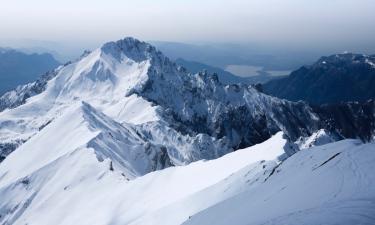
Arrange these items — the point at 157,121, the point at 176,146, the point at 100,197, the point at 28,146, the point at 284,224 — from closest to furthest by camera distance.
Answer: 1. the point at 284,224
2. the point at 100,197
3. the point at 28,146
4. the point at 176,146
5. the point at 157,121

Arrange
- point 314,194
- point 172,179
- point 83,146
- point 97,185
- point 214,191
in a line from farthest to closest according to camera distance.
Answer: point 83,146 < point 97,185 < point 172,179 < point 214,191 < point 314,194

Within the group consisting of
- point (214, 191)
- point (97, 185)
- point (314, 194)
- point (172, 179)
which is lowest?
point (97, 185)

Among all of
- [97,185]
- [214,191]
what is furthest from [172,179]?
[214,191]

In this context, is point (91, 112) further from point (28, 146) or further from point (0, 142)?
point (0, 142)

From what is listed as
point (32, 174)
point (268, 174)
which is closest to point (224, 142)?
point (32, 174)

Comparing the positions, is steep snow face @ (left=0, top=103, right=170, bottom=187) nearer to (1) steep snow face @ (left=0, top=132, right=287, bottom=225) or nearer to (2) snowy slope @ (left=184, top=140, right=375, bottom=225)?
(1) steep snow face @ (left=0, top=132, right=287, bottom=225)

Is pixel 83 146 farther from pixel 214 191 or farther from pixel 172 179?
pixel 214 191

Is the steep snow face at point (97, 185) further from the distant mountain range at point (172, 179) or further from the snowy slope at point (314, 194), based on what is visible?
the snowy slope at point (314, 194)

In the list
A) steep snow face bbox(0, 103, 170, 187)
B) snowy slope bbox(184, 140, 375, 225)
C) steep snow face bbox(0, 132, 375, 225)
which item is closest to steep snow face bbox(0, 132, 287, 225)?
steep snow face bbox(0, 132, 375, 225)
